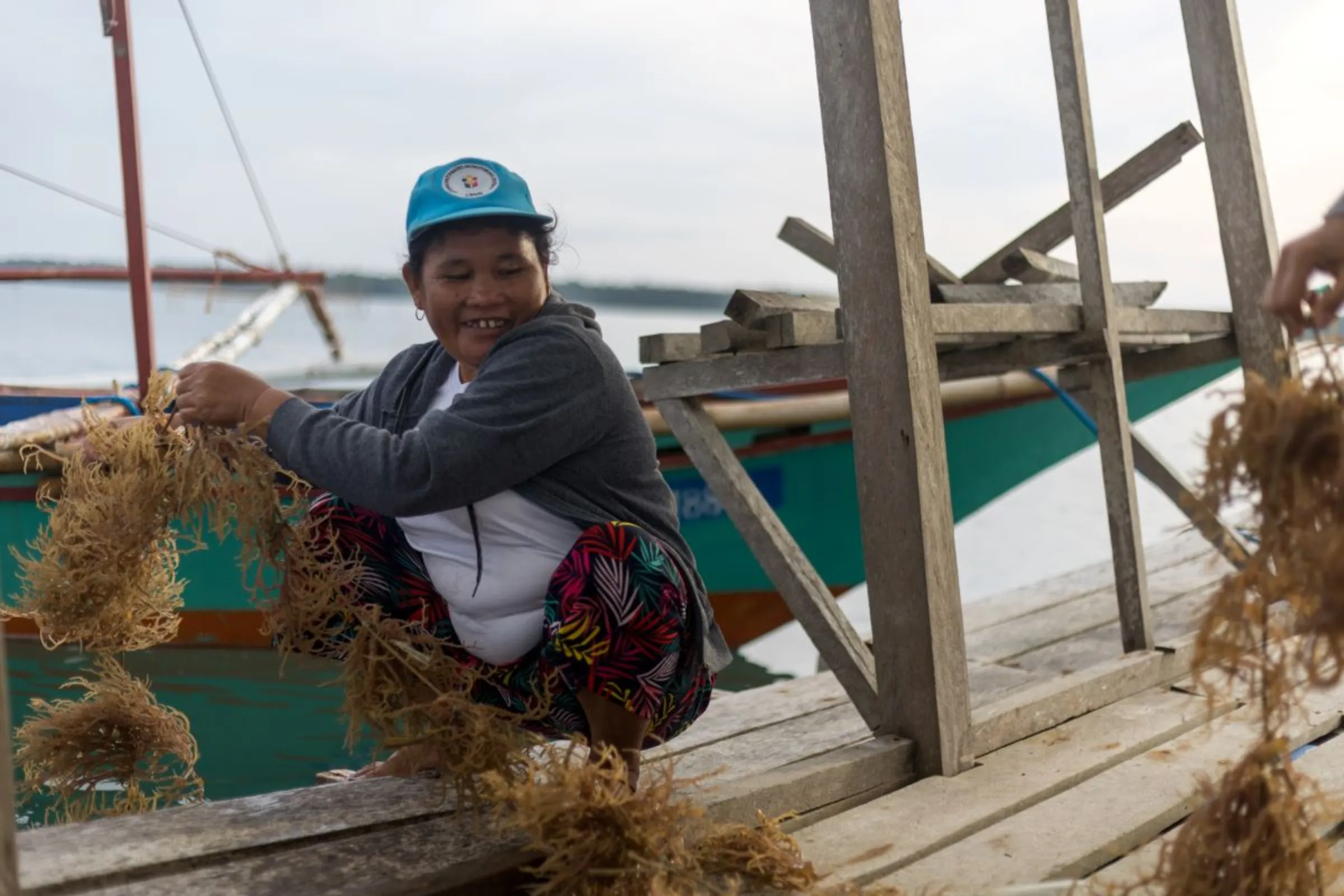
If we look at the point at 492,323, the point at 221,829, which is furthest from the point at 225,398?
the point at 221,829

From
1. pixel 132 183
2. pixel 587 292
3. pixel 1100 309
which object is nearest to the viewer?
pixel 1100 309

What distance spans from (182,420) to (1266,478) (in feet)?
5.13

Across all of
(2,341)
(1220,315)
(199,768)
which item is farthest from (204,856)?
(2,341)

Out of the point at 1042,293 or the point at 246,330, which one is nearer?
the point at 1042,293

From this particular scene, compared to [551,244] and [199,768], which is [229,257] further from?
[551,244]

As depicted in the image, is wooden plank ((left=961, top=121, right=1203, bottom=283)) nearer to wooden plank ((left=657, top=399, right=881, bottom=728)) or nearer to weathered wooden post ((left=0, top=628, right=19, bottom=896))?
wooden plank ((left=657, top=399, right=881, bottom=728))

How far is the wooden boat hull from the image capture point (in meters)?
6.06

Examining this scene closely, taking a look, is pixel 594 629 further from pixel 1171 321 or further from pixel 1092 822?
pixel 1171 321

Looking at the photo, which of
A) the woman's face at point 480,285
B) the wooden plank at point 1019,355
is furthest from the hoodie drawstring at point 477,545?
the wooden plank at point 1019,355

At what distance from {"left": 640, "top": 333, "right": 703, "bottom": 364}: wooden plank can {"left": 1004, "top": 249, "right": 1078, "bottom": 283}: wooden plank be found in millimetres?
847

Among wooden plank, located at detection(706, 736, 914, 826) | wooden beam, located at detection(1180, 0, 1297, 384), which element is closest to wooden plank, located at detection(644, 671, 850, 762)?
wooden plank, located at detection(706, 736, 914, 826)

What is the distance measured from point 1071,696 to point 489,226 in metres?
1.58

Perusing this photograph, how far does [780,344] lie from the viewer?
96.7 inches

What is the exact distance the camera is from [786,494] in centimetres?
680
